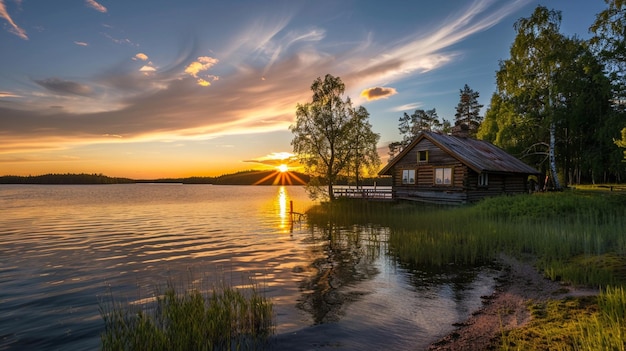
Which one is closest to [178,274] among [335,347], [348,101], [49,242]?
[335,347]

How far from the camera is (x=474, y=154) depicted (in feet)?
110

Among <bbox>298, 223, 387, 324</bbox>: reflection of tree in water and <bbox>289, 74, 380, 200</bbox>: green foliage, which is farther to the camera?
<bbox>289, 74, 380, 200</bbox>: green foliage

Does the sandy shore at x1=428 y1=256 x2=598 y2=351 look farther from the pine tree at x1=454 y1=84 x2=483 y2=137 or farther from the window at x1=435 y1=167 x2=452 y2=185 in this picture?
the pine tree at x1=454 y1=84 x2=483 y2=137

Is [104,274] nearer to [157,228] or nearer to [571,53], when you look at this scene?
[157,228]

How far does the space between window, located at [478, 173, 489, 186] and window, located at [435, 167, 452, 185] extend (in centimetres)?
301

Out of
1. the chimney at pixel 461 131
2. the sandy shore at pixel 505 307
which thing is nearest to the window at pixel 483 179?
the chimney at pixel 461 131

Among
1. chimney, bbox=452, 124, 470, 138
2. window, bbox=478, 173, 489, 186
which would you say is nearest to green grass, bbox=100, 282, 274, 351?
window, bbox=478, 173, 489, 186

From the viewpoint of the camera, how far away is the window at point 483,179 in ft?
109

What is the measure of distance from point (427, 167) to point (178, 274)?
92.0 ft

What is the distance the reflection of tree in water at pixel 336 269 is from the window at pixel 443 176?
11713mm

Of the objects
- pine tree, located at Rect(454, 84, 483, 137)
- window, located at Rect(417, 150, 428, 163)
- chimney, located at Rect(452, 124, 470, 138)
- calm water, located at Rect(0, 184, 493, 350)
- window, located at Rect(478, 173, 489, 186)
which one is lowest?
calm water, located at Rect(0, 184, 493, 350)

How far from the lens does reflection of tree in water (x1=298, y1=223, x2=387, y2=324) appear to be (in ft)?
33.4

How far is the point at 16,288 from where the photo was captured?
41.6 feet

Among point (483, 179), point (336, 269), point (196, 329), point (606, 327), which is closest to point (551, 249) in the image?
point (606, 327)
